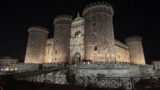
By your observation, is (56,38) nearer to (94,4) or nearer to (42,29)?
(42,29)

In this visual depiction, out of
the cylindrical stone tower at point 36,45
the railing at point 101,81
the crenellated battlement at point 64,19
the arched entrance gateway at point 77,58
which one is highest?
the crenellated battlement at point 64,19

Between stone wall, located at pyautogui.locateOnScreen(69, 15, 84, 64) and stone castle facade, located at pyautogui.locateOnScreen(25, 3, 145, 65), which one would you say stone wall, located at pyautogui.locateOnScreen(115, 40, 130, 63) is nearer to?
stone castle facade, located at pyautogui.locateOnScreen(25, 3, 145, 65)

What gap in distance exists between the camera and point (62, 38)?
28953mm

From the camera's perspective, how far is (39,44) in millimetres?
32281

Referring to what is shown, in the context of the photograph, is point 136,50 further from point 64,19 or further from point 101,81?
point 101,81

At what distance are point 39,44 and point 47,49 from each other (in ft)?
8.57

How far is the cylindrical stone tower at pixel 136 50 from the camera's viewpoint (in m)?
34.6

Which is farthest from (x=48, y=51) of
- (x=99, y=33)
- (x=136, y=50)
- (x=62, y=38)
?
(x=136, y=50)

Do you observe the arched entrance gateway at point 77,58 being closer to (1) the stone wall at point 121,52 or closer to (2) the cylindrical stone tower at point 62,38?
(2) the cylindrical stone tower at point 62,38

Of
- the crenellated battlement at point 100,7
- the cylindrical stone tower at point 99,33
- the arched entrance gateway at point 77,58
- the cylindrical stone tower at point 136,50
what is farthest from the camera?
the cylindrical stone tower at point 136,50

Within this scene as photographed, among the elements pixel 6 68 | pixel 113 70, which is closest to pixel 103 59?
pixel 113 70

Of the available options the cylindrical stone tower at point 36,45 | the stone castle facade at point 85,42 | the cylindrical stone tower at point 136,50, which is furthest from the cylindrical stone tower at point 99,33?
the cylindrical stone tower at point 136,50

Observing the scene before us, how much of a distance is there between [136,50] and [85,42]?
19.7m

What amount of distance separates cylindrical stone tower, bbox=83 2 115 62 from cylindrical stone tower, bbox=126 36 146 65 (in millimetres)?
15515
